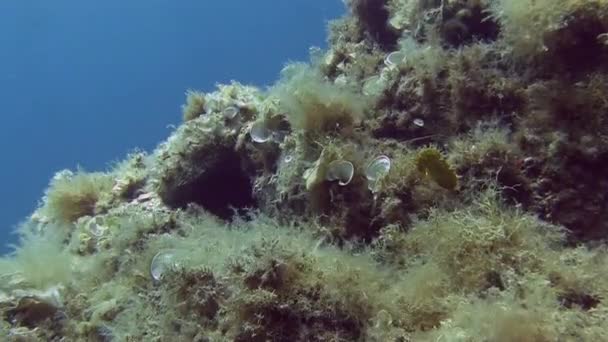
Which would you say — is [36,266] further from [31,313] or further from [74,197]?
[74,197]

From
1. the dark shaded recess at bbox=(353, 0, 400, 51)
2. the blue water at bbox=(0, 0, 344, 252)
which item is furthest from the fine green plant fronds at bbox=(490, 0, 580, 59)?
the blue water at bbox=(0, 0, 344, 252)

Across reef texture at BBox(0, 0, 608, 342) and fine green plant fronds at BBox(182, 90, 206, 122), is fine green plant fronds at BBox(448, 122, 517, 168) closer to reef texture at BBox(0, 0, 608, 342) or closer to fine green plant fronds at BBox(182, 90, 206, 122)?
reef texture at BBox(0, 0, 608, 342)

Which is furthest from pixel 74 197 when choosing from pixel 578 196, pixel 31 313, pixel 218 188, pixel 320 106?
pixel 578 196

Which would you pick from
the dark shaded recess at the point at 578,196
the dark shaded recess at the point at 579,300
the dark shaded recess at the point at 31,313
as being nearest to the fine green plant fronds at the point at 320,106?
the dark shaded recess at the point at 578,196

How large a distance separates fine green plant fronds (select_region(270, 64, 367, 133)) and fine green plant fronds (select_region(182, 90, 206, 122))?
218cm

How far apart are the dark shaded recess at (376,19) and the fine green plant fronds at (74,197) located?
12.7 ft

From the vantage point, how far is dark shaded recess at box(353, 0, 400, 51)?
644 cm

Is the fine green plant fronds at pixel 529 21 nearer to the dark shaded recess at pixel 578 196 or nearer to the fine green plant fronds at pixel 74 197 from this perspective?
the dark shaded recess at pixel 578 196

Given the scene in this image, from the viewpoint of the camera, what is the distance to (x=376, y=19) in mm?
6680

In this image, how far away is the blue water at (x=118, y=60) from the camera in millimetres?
81438

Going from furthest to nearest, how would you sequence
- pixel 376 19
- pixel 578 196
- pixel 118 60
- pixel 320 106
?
1. pixel 118 60
2. pixel 376 19
3. pixel 320 106
4. pixel 578 196

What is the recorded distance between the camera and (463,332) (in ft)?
7.90

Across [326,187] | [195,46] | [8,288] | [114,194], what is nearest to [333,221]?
[326,187]

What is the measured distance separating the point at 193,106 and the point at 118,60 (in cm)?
9468
